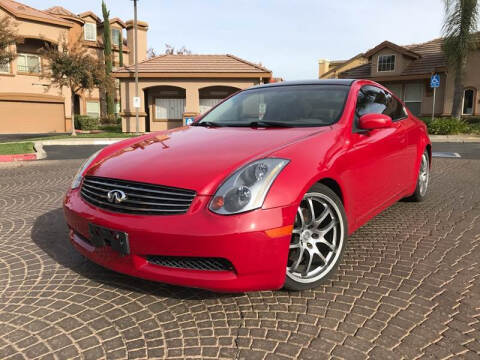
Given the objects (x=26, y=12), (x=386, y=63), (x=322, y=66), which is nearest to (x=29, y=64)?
(x=26, y=12)

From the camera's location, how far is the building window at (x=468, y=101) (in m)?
25.4

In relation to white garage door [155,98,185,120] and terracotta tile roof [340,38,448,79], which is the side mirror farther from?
terracotta tile roof [340,38,448,79]

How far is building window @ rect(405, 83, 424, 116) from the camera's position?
1040 inches

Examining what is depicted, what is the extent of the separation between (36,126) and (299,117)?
107 ft

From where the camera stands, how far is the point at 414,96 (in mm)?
26656

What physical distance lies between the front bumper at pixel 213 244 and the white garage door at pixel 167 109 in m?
23.2

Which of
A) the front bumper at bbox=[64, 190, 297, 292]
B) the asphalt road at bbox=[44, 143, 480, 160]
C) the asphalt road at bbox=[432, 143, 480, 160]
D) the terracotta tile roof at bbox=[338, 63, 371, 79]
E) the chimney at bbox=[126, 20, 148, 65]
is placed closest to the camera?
the front bumper at bbox=[64, 190, 297, 292]

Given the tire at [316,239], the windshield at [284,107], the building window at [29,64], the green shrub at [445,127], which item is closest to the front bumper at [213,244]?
the tire at [316,239]

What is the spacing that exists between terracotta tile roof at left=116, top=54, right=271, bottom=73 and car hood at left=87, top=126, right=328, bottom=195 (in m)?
21.2

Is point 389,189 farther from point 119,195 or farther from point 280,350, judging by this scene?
point 119,195

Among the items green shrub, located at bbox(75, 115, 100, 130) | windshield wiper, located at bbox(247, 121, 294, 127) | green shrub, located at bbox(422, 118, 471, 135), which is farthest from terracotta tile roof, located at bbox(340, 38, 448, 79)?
windshield wiper, located at bbox(247, 121, 294, 127)

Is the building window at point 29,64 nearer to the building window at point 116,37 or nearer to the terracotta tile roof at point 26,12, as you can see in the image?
the terracotta tile roof at point 26,12

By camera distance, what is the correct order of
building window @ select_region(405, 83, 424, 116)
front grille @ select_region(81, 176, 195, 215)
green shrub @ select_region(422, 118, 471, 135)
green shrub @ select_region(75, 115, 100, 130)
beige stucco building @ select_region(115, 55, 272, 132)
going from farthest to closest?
green shrub @ select_region(75, 115, 100, 130) → building window @ select_region(405, 83, 424, 116) → beige stucco building @ select_region(115, 55, 272, 132) → green shrub @ select_region(422, 118, 471, 135) → front grille @ select_region(81, 176, 195, 215)

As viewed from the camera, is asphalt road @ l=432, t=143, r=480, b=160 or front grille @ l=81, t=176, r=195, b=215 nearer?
front grille @ l=81, t=176, r=195, b=215
